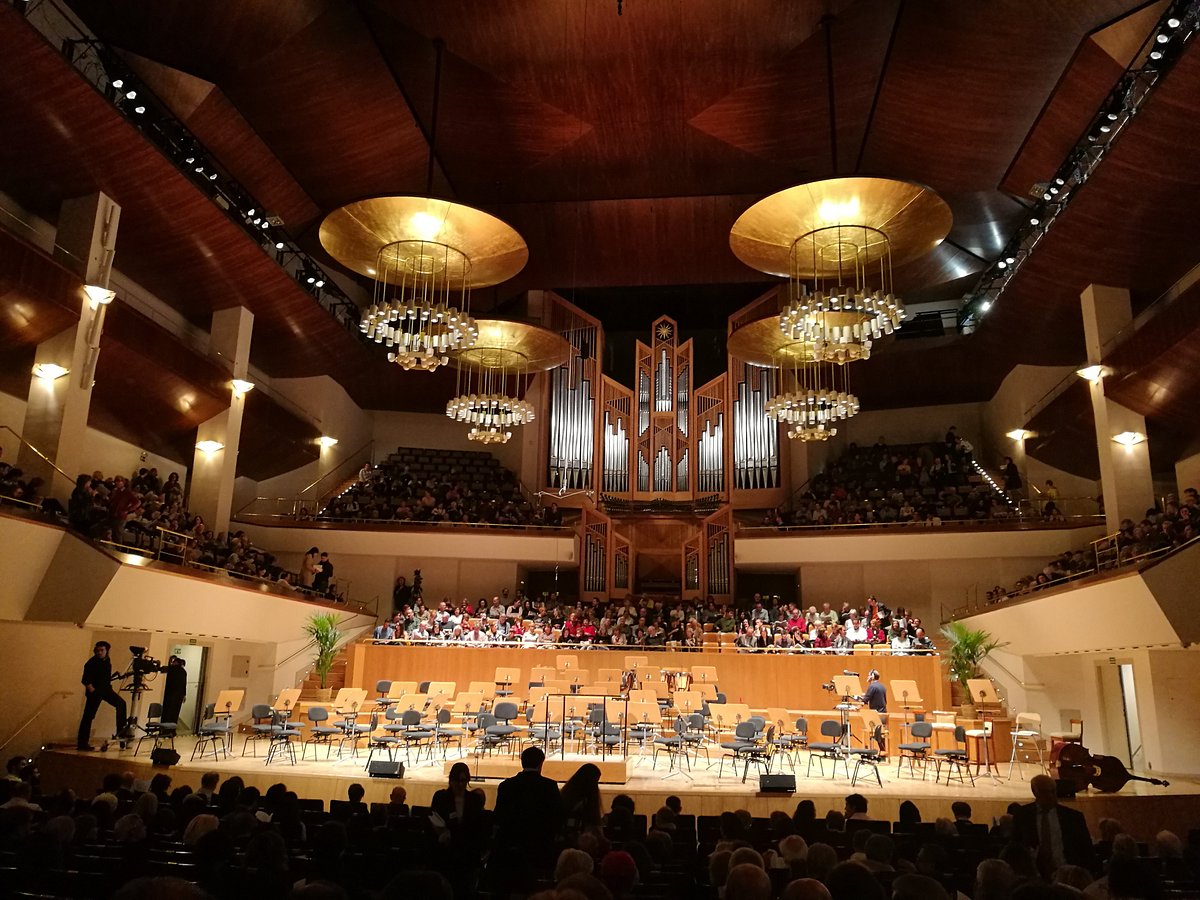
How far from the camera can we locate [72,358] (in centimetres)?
1103

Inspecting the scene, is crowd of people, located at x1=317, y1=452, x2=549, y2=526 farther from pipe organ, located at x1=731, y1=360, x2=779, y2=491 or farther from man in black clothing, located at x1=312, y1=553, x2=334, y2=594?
pipe organ, located at x1=731, y1=360, x2=779, y2=491

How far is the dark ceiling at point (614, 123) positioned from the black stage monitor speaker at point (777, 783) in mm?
7804

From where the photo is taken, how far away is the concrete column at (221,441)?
15227 millimetres

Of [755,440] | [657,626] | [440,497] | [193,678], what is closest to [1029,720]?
[657,626]

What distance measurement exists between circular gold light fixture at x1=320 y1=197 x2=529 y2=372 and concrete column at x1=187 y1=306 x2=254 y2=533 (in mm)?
5131

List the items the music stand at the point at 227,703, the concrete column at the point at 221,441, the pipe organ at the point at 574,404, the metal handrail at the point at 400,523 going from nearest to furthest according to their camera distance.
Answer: the music stand at the point at 227,703 < the concrete column at the point at 221,441 < the metal handrail at the point at 400,523 < the pipe organ at the point at 574,404

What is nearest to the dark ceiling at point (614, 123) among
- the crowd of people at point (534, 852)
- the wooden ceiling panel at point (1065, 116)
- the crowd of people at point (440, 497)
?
the wooden ceiling panel at point (1065, 116)

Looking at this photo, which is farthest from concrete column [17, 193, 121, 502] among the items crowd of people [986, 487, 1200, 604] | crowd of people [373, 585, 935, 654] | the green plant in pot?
crowd of people [986, 487, 1200, 604]

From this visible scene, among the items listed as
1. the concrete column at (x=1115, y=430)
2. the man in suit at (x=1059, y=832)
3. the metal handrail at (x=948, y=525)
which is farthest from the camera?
the metal handrail at (x=948, y=525)

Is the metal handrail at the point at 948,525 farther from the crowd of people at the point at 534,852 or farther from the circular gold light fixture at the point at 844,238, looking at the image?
the crowd of people at the point at 534,852

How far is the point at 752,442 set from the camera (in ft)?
65.1

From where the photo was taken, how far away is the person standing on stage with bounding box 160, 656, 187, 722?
11195 millimetres

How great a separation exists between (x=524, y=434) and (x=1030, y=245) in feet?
37.6

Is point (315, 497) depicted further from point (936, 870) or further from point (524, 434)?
point (936, 870)
